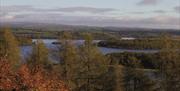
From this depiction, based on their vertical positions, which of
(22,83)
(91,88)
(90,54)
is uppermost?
(22,83)

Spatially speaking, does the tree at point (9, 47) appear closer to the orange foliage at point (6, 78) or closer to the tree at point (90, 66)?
the tree at point (90, 66)

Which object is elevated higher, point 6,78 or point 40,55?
point 6,78

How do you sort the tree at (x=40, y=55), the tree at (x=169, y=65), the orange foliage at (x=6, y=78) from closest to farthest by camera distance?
the orange foliage at (x=6, y=78)
the tree at (x=169, y=65)
the tree at (x=40, y=55)

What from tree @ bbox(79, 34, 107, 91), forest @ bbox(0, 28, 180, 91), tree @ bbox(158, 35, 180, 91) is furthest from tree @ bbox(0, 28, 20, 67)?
tree @ bbox(158, 35, 180, 91)

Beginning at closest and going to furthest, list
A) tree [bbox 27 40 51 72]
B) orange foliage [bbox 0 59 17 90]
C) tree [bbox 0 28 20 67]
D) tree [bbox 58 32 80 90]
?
1. orange foliage [bbox 0 59 17 90]
2. tree [bbox 58 32 80 90]
3. tree [bbox 27 40 51 72]
4. tree [bbox 0 28 20 67]

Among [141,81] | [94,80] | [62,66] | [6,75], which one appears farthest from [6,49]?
[6,75]

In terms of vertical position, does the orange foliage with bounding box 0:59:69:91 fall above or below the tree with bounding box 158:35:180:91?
above

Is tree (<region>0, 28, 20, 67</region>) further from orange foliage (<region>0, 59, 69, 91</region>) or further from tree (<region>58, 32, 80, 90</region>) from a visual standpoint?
orange foliage (<region>0, 59, 69, 91</region>)

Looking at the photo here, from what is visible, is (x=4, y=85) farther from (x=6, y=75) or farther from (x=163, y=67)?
(x=163, y=67)

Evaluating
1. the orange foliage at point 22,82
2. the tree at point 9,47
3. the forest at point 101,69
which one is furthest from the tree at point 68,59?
the orange foliage at point 22,82

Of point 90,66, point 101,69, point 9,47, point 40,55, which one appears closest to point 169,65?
point 101,69

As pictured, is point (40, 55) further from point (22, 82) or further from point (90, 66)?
point (22, 82)
